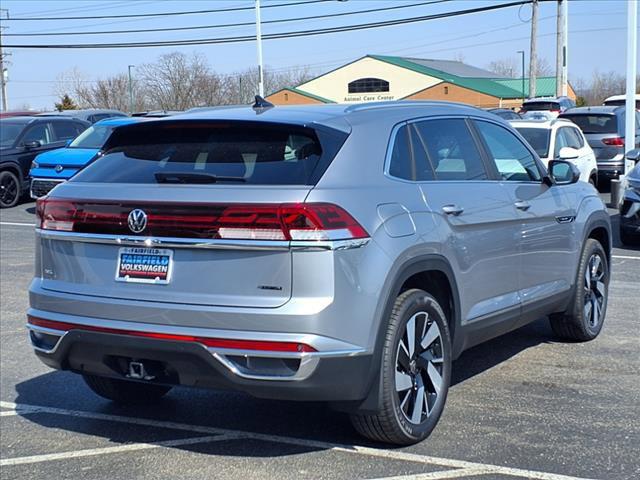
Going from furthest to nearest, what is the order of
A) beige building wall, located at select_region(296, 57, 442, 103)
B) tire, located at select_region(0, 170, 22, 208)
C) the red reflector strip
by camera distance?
beige building wall, located at select_region(296, 57, 442, 103) < tire, located at select_region(0, 170, 22, 208) < the red reflector strip

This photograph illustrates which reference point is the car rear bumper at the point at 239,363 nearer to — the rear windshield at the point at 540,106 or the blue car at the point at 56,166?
the blue car at the point at 56,166

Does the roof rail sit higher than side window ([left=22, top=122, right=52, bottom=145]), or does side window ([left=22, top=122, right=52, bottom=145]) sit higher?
the roof rail

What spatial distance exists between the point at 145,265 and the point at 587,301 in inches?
155

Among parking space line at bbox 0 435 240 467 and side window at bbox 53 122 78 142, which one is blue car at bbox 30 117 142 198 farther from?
parking space line at bbox 0 435 240 467

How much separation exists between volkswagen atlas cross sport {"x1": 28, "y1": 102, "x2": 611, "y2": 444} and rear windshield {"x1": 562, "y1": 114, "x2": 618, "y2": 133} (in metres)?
14.9

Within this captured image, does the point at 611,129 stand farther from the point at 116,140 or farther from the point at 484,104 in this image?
the point at 484,104

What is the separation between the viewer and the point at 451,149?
5.49 meters

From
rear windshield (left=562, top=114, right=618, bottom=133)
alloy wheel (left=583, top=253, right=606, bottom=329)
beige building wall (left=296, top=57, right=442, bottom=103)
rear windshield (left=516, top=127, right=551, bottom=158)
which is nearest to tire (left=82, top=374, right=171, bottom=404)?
alloy wheel (left=583, top=253, right=606, bottom=329)

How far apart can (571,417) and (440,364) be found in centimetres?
91

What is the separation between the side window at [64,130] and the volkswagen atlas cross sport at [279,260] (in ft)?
52.2

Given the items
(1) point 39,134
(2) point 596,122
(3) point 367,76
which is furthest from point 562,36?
(3) point 367,76

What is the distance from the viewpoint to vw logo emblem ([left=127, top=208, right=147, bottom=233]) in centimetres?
443

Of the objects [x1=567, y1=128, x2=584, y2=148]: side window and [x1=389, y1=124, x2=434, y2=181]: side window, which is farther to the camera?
[x1=567, y1=128, x2=584, y2=148]: side window

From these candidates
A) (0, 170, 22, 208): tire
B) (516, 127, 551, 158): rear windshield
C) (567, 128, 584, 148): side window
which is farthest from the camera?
(0, 170, 22, 208): tire
